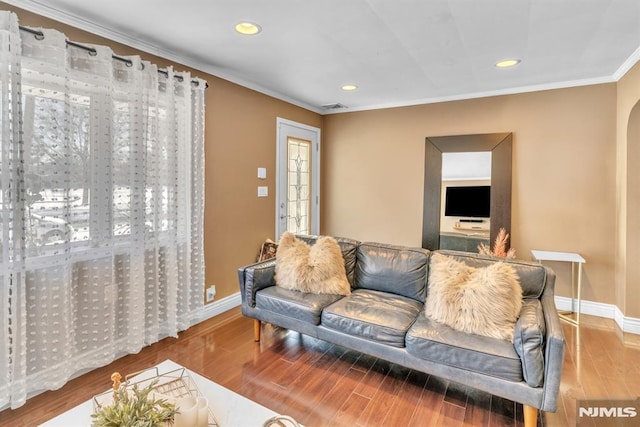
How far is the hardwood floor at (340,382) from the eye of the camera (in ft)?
6.19

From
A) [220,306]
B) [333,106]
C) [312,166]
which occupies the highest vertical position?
[333,106]

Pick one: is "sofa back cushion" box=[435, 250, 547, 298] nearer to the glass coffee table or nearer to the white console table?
the white console table

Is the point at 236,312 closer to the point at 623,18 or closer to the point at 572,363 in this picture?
the point at 572,363

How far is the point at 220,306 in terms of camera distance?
11.0 feet

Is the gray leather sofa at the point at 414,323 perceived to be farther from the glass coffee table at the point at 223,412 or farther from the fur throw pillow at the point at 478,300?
the glass coffee table at the point at 223,412

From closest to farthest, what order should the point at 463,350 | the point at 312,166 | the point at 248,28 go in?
the point at 463,350 < the point at 248,28 < the point at 312,166

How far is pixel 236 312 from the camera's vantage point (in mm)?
3406

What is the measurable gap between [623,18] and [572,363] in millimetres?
2475

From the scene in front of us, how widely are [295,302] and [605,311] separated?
325cm

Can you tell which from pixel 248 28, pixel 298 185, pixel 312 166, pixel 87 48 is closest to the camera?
pixel 87 48

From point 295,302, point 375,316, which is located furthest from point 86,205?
point 375,316

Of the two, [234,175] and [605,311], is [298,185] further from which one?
[605,311]

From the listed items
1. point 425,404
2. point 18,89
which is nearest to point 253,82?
point 18,89

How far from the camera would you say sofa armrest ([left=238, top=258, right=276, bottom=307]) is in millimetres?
2699
